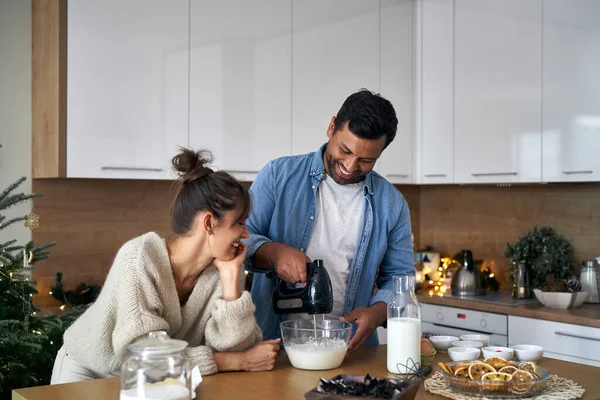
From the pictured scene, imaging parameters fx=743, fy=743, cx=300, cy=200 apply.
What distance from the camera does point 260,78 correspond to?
12.0 feet

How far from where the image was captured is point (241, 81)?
3.57 meters

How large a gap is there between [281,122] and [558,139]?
4.50ft

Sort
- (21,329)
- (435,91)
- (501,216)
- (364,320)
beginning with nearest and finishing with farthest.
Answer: (364,320)
(21,329)
(435,91)
(501,216)

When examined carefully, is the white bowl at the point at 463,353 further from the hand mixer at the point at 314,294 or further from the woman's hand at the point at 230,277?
the woman's hand at the point at 230,277

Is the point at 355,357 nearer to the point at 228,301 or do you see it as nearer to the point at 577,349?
the point at 228,301

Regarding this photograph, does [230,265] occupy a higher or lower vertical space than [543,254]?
higher

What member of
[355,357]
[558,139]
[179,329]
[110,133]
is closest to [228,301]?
[179,329]

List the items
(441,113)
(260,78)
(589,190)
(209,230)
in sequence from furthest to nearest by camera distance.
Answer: (441,113) < (589,190) < (260,78) < (209,230)

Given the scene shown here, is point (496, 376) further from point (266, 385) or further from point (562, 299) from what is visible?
point (562, 299)

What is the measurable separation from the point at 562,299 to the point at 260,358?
213 centimetres

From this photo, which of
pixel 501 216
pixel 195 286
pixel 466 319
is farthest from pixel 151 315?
pixel 501 216

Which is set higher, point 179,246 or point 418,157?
point 418,157

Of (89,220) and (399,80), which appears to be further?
(399,80)

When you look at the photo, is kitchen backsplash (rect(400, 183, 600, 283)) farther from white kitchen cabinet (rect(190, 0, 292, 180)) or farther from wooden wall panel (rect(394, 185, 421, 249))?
white kitchen cabinet (rect(190, 0, 292, 180))
